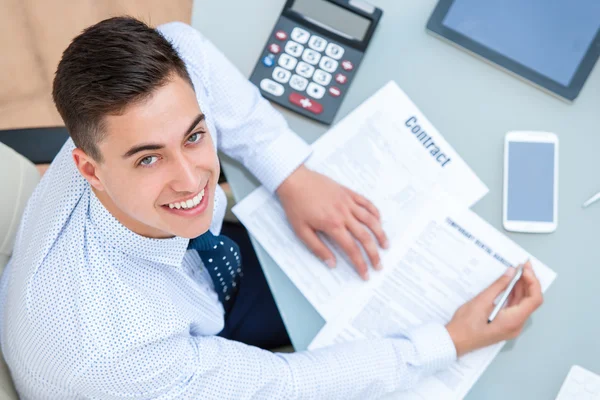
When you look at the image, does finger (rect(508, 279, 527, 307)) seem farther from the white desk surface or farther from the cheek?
the cheek

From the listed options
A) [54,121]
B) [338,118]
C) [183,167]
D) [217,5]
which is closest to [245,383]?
[183,167]

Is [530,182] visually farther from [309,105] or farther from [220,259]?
[220,259]

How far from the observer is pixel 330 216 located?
831 millimetres

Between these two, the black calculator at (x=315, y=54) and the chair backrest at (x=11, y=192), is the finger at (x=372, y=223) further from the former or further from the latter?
the chair backrest at (x=11, y=192)

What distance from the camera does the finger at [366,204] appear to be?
0.82 metres

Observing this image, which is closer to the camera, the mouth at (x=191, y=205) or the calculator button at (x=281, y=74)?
the mouth at (x=191, y=205)

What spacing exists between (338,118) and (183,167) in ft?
1.04

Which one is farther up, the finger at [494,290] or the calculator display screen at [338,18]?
the calculator display screen at [338,18]

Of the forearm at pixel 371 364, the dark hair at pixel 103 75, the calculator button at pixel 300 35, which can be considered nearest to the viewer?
the dark hair at pixel 103 75

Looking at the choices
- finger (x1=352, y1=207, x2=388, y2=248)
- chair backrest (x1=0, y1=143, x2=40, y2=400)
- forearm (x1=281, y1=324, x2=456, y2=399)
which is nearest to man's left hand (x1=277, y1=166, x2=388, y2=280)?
finger (x1=352, y1=207, x2=388, y2=248)

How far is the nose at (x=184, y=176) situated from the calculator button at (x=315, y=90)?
28cm

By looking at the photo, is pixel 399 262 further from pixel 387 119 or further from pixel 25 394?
pixel 25 394

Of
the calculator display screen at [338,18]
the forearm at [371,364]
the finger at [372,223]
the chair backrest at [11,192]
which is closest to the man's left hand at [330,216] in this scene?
the finger at [372,223]

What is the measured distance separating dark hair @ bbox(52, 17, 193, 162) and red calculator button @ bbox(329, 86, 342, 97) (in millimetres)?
281
